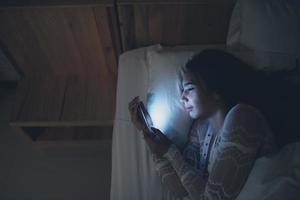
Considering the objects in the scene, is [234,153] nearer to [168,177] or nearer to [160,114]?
[168,177]

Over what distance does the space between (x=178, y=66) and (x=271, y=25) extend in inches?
15.2

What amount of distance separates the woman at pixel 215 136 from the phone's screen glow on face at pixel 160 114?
64 millimetres

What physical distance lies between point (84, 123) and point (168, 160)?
57cm

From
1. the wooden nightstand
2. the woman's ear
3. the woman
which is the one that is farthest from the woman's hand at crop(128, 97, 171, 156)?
the wooden nightstand

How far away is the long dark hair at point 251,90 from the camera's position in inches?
36.6

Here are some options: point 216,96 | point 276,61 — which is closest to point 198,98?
point 216,96

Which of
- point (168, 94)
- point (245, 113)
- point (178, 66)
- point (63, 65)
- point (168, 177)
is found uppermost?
point (63, 65)

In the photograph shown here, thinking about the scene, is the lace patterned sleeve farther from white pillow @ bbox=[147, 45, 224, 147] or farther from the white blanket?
white pillow @ bbox=[147, 45, 224, 147]

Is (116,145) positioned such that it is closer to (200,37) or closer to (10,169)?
(200,37)

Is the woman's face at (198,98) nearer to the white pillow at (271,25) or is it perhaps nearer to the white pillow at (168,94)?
the white pillow at (168,94)

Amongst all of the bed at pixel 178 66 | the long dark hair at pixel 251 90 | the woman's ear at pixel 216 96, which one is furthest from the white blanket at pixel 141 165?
the woman's ear at pixel 216 96

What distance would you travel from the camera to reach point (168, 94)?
117cm

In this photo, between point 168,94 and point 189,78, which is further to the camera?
point 168,94

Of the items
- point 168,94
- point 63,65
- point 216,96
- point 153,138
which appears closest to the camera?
point 216,96
